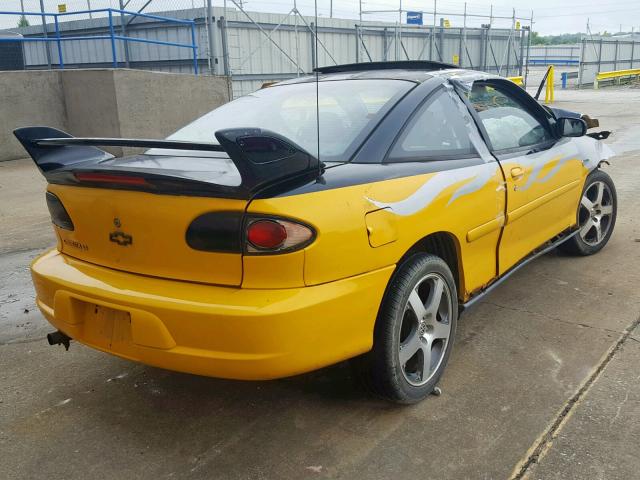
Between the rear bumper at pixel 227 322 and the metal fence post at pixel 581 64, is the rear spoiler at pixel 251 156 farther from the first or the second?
the metal fence post at pixel 581 64

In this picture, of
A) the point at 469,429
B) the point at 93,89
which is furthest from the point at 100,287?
the point at 93,89

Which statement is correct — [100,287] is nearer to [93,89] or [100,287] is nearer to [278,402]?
[278,402]

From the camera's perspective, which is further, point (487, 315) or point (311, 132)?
point (487, 315)

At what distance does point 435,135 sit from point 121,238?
1.59 meters

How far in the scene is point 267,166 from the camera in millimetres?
2266

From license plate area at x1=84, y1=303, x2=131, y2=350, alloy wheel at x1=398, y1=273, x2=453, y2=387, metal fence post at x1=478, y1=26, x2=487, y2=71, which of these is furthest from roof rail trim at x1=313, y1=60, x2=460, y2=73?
metal fence post at x1=478, y1=26, x2=487, y2=71

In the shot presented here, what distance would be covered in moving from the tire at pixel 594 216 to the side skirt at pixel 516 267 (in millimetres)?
176

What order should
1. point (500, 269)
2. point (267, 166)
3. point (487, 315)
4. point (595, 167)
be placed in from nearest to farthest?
1. point (267, 166)
2. point (500, 269)
3. point (487, 315)
4. point (595, 167)

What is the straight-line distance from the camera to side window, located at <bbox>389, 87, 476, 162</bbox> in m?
2.87

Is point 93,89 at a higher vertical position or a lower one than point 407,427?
higher

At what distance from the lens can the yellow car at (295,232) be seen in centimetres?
227

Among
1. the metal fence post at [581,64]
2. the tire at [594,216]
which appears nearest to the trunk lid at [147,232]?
the tire at [594,216]

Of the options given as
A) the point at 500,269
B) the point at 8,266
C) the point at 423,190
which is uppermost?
the point at 423,190

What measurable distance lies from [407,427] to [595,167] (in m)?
2.92
